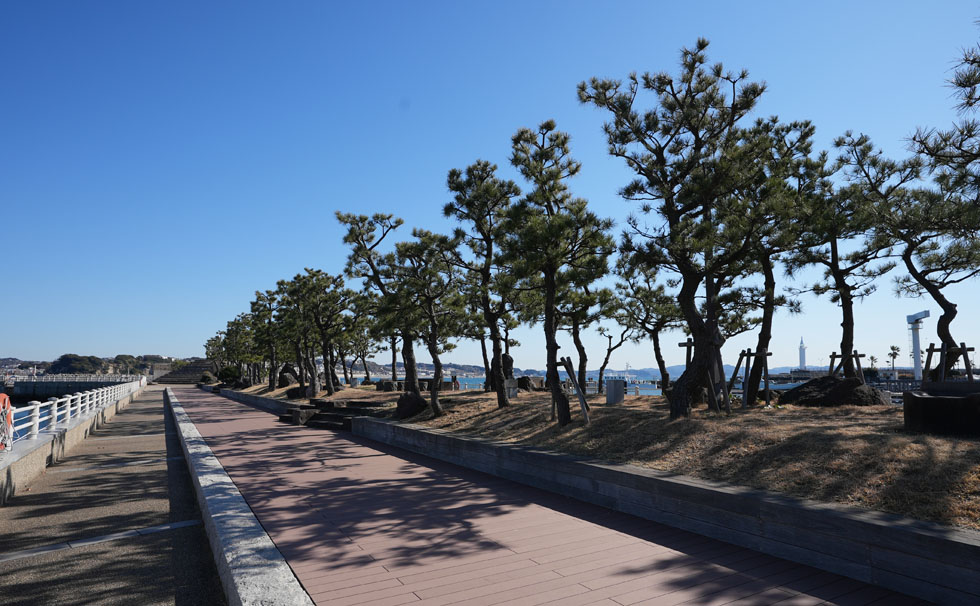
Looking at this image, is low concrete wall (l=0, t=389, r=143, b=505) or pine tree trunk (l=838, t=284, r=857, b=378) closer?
low concrete wall (l=0, t=389, r=143, b=505)

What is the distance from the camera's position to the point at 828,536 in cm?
456

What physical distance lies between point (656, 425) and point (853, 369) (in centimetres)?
786

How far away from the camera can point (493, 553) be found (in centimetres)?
508

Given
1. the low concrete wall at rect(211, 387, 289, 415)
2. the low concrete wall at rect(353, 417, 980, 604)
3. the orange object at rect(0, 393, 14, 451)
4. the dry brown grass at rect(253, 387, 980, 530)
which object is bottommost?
the low concrete wall at rect(211, 387, 289, 415)

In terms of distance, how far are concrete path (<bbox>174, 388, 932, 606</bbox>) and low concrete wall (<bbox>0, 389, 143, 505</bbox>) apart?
3.12 meters

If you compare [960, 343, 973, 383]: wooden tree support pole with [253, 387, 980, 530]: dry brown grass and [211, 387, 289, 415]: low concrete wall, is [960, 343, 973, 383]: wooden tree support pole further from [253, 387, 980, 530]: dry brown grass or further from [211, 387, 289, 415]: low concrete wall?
[211, 387, 289, 415]: low concrete wall

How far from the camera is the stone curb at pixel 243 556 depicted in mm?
3813

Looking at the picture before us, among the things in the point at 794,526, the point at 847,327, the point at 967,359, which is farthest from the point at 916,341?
the point at 794,526

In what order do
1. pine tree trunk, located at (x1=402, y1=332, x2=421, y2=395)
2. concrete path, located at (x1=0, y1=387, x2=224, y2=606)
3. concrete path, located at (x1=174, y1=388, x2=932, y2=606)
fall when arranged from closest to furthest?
concrete path, located at (x1=174, y1=388, x2=932, y2=606) < concrete path, located at (x1=0, y1=387, x2=224, y2=606) < pine tree trunk, located at (x1=402, y1=332, x2=421, y2=395)

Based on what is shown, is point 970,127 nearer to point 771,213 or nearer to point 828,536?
point 771,213

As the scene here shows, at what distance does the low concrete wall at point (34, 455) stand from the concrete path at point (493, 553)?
3.12m

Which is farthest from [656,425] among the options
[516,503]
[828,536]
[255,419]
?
[255,419]

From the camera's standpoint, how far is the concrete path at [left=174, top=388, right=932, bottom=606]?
4.14m

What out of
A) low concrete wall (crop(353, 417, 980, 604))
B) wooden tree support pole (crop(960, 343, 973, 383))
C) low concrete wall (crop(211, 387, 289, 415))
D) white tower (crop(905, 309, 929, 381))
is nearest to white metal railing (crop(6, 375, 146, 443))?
low concrete wall (crop(211, 387, 289, 415))
